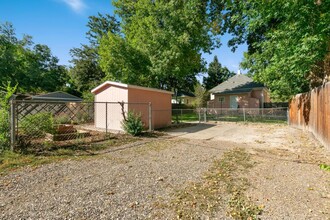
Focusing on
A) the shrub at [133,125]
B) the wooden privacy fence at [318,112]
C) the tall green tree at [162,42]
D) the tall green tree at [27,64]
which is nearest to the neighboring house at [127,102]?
the shrub at [133,125]

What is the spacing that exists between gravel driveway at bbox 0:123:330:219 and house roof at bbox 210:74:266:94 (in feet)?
63.0

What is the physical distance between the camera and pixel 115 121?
1043 centimetres

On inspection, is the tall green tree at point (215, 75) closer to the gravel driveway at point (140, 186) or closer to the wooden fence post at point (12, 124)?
the gravel driveway at point (140, 186)

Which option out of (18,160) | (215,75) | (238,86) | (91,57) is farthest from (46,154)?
(215,75)

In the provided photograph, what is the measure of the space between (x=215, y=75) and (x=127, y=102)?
3754 centimetres

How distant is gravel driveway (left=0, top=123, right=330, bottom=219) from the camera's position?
8.62 ft

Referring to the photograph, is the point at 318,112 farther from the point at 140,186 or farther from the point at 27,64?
the point at 27,64

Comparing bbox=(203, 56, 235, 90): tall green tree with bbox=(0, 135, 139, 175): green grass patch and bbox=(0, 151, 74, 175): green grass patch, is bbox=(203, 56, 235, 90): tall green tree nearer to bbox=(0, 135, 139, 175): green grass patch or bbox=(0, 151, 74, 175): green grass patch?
bbox=(0, 135, 139, 175): green grass patch

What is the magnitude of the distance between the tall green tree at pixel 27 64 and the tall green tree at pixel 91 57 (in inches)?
169

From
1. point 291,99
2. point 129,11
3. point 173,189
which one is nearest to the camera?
point 173,189

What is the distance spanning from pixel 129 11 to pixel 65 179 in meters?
21.3

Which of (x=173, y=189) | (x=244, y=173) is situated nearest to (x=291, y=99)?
(x=244, y=173)

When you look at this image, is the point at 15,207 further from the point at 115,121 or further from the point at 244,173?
the point at 115,121

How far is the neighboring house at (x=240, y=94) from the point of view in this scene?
23411 millimetres
